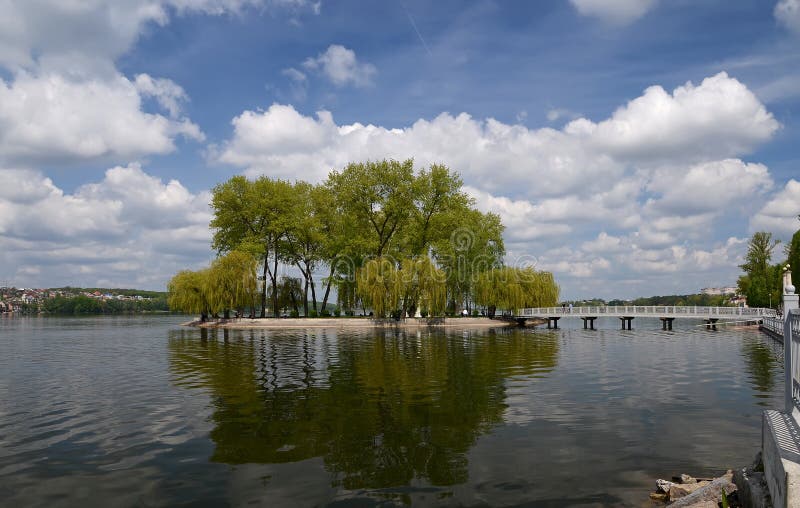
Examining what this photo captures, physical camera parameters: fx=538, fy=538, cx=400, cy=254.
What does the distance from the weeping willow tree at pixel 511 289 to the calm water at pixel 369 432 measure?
1635 inches

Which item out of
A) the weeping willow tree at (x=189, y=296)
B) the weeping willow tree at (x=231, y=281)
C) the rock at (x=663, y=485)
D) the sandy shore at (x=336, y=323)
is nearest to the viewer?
the rock at (x=663, y=485)

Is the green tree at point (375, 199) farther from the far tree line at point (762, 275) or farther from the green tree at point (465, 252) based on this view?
the far tree line at point (762, 275)

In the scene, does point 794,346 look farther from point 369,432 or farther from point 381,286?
point 381,286

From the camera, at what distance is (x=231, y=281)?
58594mm

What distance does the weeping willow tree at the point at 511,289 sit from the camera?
65.5m

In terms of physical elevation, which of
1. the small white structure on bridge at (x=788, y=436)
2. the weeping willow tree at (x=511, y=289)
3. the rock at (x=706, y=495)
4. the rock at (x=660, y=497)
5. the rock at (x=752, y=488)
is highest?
the weeping willow tree at (x=511, y=289)

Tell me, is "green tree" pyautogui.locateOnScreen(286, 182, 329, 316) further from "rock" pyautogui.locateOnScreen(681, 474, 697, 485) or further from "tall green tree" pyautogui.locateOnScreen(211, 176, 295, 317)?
"rock" pyautogui.locateOnScreen(681, 474, 697, 485)

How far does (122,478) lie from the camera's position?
29.7ft

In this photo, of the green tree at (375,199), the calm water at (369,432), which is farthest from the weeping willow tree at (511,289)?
the calm water at (369,432)

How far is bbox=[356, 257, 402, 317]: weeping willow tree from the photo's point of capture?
5700 centimetres

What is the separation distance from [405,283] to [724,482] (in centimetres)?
4986

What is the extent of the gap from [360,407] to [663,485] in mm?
8140

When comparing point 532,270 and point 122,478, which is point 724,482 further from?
point 532,270

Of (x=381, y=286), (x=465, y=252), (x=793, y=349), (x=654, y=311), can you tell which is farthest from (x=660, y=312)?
(x=793, y=349)
